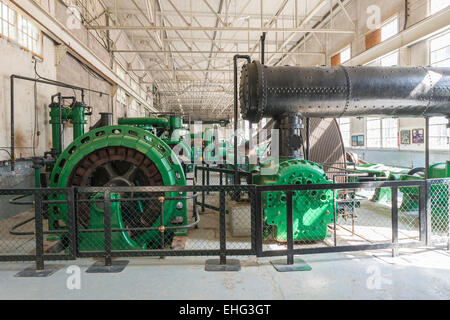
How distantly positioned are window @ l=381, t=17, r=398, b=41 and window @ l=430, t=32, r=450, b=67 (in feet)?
5.54

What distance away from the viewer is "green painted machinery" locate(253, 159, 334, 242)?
378 centimetres

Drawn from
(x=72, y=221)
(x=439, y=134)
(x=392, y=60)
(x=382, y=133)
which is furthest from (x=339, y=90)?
(x=382, y=133)

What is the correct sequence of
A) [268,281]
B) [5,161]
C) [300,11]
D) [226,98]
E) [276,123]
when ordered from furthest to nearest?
[226,98]
[300,11]
[5,161]
[276,123]
[268,281]

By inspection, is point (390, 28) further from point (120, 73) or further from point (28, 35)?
point (120, 73)

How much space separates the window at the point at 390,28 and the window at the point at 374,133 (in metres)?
3.15

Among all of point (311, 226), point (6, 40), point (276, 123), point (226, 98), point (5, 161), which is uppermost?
point (226, 98)

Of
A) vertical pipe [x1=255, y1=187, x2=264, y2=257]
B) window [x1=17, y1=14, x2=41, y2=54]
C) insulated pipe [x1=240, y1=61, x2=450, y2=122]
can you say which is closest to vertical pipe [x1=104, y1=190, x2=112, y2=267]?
vertical pipe [x1=255, y1=187, x2=264, y2=257]

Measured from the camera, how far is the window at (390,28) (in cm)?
975

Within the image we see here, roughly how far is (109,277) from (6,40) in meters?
5.41

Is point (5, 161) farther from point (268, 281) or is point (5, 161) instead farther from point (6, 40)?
point (268, 281)

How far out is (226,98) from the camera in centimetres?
2719

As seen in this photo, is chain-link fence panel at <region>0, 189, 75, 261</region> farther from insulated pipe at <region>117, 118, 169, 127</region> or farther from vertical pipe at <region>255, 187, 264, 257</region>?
insulated pipe at <region>117, 118, 169, 127</region>

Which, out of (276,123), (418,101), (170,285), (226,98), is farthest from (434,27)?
(226,98)

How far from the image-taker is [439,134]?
8.52 metres
